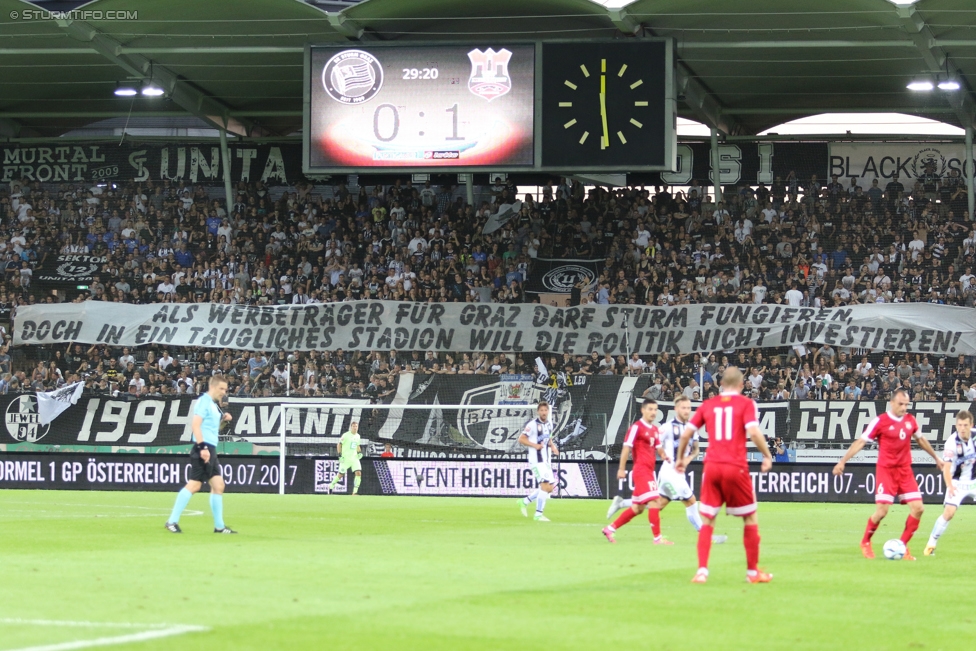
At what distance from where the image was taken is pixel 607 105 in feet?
98.6

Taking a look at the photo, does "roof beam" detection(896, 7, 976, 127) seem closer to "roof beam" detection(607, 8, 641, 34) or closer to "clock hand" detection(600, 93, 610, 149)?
"roof beam" detection(607, 8, 641, 34)

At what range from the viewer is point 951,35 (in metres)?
32.3

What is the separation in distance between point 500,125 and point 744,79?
9.70 meters

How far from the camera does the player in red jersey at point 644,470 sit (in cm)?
1747

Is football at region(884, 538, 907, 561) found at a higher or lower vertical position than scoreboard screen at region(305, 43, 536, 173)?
lower

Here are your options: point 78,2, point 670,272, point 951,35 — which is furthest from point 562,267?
point 78,2

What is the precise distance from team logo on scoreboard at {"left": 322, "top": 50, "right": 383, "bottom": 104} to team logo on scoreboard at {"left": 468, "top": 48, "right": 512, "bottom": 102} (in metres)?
2.27

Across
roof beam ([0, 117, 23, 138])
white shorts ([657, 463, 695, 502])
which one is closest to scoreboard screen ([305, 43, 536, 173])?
white shorts ([657, 463, 695, 502])

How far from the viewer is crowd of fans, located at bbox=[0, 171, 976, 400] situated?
35312 mm

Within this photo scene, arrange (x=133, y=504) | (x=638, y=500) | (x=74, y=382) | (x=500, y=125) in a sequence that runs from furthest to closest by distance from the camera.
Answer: (x=74, y=382) → (x=500, y=125) → (x=133, y=504) → (x=638, y=500)

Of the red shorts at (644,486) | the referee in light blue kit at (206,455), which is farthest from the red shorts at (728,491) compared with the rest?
the referee in light blue kit at (206,455)

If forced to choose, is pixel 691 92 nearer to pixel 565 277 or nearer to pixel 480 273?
pixel 565 277

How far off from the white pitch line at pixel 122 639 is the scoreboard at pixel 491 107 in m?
22.2

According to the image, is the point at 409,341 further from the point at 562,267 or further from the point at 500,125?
the point at 500,125
